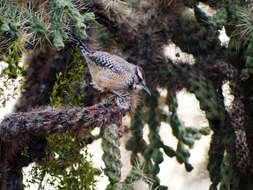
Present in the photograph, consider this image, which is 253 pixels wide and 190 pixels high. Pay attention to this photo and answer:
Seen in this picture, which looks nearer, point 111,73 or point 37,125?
point 37,125

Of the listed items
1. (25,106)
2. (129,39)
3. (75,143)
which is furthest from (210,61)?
(25,106)

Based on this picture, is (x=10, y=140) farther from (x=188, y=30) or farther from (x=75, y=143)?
(x=188, y=30)

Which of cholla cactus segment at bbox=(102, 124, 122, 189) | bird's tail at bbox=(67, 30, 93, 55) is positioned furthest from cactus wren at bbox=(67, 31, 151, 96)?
cholla cactus segment at bbox=(102, 124, 122, 189)

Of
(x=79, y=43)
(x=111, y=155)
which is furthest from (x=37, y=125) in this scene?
(x=79, y=43)

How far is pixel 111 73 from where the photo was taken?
154 cm

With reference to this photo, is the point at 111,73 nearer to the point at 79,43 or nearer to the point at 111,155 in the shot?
the point at 79,43

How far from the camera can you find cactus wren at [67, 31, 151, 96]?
1539mm

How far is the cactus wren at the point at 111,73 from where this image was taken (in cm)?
154

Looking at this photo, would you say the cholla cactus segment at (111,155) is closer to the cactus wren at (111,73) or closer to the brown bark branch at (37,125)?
the brown bark branch at (37,125)

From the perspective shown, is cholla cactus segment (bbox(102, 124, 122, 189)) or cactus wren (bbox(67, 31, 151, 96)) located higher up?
Answer: cactus wren (bbox(67, 31, 151, 96))

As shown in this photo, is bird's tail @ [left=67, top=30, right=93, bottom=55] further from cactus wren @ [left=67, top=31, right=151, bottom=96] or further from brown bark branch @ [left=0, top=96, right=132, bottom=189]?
brown bark branch @ [left=0, top=96, right=132, bottom=189]

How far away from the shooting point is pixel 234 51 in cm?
180

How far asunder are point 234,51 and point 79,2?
0.70 m

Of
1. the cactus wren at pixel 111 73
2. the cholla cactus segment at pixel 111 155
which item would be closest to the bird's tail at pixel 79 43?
the cactus wren at pixel 111 73
